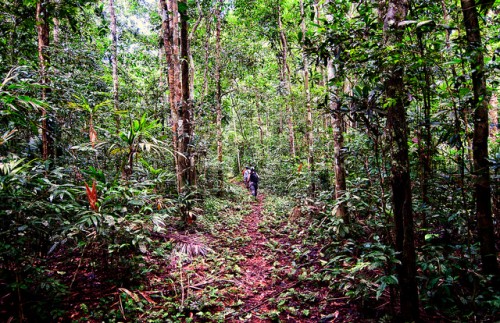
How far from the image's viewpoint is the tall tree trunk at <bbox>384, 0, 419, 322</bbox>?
288 centimetres

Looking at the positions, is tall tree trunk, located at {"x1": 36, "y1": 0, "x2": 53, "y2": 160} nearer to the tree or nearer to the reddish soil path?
the tree

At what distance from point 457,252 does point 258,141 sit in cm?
2228

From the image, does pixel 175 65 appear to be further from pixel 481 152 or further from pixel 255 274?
pixel 481 152

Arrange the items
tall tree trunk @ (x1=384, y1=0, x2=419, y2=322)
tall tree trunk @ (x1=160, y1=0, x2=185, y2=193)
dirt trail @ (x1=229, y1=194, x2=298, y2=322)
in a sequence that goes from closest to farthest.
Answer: tall tree trunk @ (x1=384, y1=0, x2=419, y2=322), dirt trail @ (x1=229, y1=194, x2=298, y2=322), tall tree trunk @ (x1=160, y1=0, x2=185, y2=193)

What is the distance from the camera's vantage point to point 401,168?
9.52 ft

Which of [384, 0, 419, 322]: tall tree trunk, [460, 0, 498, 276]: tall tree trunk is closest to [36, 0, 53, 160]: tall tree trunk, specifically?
[384, 0, 419, 322]: tall tree trunk

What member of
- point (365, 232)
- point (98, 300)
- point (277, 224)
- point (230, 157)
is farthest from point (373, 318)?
point (230, 157)

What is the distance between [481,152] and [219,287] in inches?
164

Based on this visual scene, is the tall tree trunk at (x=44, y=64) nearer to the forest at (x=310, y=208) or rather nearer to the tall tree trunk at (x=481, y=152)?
the forest at (x=310, y=208)

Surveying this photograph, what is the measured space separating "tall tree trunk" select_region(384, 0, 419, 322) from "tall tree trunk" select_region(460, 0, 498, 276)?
807 millimetres

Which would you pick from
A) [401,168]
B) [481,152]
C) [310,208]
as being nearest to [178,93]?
[310,208]

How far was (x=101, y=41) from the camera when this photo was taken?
1396 cm

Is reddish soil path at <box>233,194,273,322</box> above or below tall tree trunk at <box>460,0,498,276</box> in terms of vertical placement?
below

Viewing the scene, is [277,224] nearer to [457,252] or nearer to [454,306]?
[457,252]
